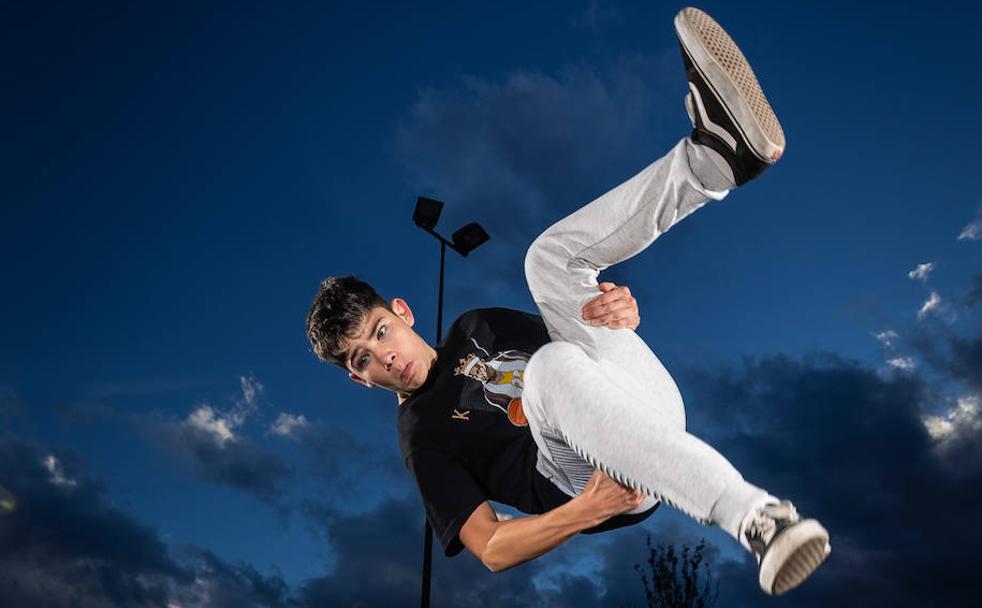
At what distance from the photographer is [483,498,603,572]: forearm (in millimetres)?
2641

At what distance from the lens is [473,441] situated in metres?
3.22

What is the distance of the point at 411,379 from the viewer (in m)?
3.32

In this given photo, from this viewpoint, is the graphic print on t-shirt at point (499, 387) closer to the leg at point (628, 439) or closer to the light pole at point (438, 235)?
the leg at point (628, 439)

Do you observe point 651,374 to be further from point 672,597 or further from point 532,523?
point 672,597

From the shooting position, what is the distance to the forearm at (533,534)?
2.64 metres

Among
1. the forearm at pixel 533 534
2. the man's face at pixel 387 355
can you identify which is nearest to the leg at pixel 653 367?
the forearm at pixel 533 534

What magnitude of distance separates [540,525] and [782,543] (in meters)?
1.14

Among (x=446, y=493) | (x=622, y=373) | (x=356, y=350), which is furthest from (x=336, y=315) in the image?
(x=622, y=373)

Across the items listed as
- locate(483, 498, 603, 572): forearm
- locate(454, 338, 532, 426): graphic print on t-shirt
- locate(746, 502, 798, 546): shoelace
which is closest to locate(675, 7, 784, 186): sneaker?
locate(746, 502, 798, 546): shoelace

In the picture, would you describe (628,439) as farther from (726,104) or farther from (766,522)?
(726,104)

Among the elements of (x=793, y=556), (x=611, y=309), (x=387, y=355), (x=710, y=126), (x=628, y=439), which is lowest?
(x=793, y=556)

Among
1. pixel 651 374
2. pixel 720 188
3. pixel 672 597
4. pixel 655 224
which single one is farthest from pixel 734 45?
pixel 672 597

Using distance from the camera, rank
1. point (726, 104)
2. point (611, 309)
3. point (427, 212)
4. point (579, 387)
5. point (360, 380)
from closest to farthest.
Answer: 1. point (726, 104)
2. point (579, 387)
3. point (611, 309)
4. point (360, 380)
5. point (427, 212)

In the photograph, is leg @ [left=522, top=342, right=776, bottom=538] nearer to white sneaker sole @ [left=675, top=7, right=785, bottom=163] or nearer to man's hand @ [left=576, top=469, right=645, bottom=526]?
man's hand @ [left=576, top=469, right=645, bottom=526]
